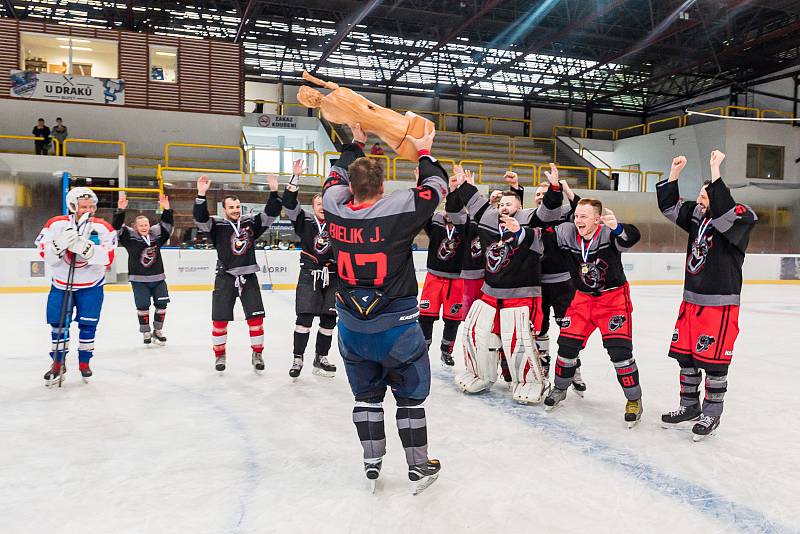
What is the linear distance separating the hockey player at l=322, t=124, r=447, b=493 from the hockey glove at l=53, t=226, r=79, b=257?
2.83 m

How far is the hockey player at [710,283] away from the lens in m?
3.53

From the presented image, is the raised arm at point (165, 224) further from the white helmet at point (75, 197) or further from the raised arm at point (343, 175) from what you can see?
the raised arm at point (343, 175)

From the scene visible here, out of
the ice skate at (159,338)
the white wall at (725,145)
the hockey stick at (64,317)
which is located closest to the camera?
the hockey stick at (64,317)

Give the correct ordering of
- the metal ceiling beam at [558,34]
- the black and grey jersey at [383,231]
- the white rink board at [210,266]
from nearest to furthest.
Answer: the black and grey jersey at [383,231] → the white rink board at [210,266] → the metal ceiling beam at [558,34]

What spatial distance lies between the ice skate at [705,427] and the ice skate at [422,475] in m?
1.78

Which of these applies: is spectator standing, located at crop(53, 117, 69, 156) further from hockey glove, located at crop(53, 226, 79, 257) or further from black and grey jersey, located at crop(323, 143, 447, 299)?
black and grey jersey, located at crop(323, 143, 447, 299)

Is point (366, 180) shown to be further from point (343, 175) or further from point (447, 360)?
point (447, 360)

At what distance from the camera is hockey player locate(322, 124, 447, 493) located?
277 cm

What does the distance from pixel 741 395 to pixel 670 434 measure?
1388mm

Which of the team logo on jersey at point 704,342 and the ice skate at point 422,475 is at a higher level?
the team logo on jersey at point 704,342

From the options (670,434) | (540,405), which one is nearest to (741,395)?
(670,434)

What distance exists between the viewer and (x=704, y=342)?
12.1ft

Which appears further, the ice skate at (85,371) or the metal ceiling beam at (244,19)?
the metal ceiling beam at (244,19)

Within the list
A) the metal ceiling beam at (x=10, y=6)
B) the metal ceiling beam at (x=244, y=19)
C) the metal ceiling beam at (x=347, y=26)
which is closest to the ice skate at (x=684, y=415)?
the metal ceiling beam at (x=347, y=26)
